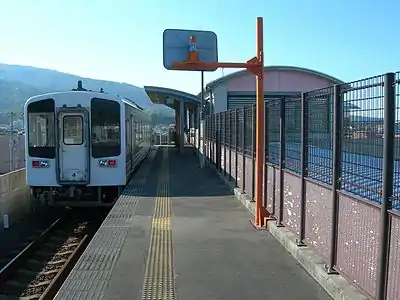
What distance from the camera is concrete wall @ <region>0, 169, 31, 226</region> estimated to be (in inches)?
467

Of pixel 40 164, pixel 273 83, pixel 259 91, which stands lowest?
pixel 40 164

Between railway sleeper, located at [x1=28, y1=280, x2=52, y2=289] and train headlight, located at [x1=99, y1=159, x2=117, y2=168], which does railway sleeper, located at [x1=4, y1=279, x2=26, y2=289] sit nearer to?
railway sleeper, located at [x1=28, y1=280, x2=52, y2=289]

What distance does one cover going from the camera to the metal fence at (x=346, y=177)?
12.4ft

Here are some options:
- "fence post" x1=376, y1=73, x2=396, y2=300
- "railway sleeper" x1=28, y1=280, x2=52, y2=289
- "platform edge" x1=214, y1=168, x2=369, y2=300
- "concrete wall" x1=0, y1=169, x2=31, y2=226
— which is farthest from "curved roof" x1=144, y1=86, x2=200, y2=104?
"fence post" x1=376, y1=73, x2=396, y2=300

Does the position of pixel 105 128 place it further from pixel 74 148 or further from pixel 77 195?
pixel 77 195

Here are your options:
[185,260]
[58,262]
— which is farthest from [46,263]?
[185,260]

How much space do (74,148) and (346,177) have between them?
346 inches

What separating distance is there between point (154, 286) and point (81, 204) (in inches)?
316

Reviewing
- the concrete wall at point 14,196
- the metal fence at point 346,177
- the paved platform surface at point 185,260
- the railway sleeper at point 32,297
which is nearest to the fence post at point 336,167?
the metal fence at point 346,177

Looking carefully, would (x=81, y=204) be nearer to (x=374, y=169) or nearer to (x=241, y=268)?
(x=241, y=268)

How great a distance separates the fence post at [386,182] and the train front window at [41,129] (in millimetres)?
9806

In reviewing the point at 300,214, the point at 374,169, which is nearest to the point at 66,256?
the point at 300,214

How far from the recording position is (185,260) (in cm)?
606

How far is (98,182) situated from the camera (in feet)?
40.2
